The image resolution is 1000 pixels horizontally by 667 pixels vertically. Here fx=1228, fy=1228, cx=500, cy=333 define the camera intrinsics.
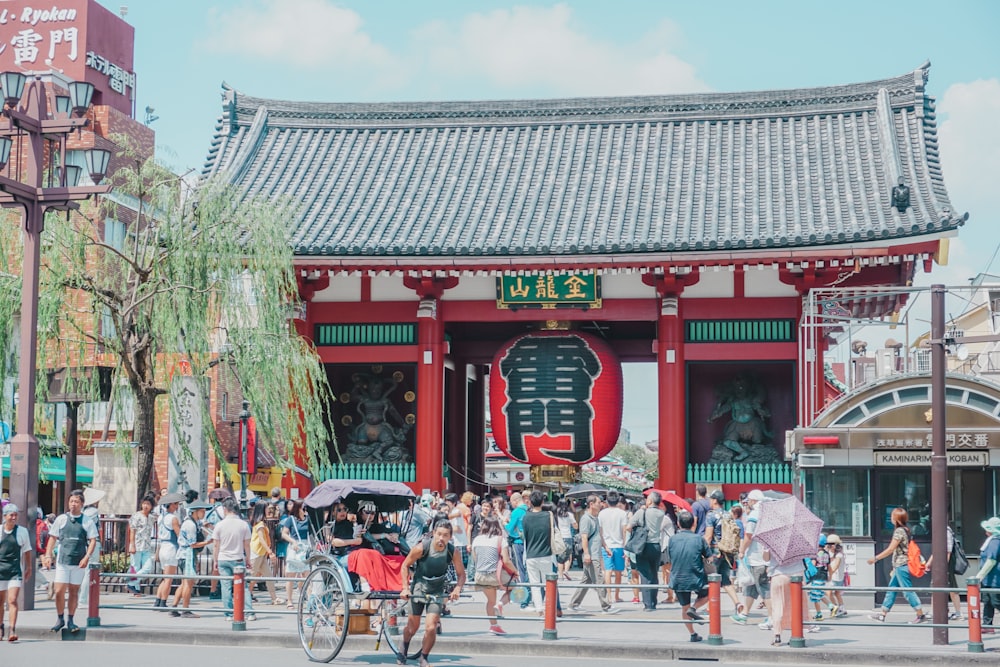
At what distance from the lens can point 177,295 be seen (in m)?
19.5

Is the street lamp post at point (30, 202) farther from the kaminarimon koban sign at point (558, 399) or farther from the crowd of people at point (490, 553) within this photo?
the kaminarimon koban sign at point (558, 399)

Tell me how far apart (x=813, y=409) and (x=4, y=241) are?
585 inches

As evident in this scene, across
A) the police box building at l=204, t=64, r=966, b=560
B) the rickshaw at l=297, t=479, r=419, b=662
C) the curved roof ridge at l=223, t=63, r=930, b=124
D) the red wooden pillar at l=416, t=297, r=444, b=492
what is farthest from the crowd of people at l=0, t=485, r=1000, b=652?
the curved roof ridge at l=223, t=63, r=930, b=124

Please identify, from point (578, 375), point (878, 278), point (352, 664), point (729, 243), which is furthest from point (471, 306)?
point (352, 664)

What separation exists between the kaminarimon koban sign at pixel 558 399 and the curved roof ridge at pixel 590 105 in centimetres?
735

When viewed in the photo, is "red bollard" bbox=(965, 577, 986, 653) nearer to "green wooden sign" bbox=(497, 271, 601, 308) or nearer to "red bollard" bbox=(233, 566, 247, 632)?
"red bollard" bbox=(233, 566, 247, 632)

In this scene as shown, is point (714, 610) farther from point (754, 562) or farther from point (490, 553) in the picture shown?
point (490, 553)

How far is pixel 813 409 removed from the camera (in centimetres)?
2353

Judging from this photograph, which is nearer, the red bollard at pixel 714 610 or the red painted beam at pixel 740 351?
the red bollard at pixel 714 610

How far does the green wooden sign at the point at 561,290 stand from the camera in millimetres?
25500

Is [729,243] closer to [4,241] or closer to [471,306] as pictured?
[471,306]

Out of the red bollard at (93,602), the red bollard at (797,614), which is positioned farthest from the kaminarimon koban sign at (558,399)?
the red bollard at (93,602)

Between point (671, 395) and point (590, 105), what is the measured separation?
29.7 feet

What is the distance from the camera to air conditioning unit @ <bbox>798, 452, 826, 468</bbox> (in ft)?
62.7
